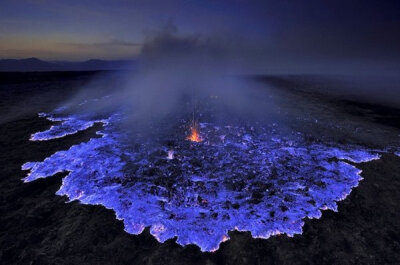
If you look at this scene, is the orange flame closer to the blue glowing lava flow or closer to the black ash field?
the blue glowing lava flow

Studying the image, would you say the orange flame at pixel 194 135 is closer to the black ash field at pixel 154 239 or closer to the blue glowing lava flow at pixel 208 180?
the blue glowing lava flow at pixel 208 180

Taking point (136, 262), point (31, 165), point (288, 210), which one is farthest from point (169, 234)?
point (31, 165)

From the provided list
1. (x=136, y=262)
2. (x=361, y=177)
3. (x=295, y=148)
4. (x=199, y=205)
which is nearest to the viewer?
(x=136, y=262)

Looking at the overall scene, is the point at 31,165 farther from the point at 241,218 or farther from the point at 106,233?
the point at 241,218

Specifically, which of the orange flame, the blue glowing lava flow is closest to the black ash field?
the blue glowing lava flow

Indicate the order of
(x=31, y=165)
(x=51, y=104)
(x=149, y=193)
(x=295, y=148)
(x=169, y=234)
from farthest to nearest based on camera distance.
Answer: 1. (x=51, y=104)
2. (x=295, y=148)
3. (x=31, y=165)
4. (x=149, y=193)
5. (x=169, y=234)

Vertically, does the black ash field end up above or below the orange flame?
below

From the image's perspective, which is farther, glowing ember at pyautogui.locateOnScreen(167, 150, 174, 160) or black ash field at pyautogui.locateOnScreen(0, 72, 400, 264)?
glowing ember at pyautogui.locateOnScreen(167, 150, 174, 160)

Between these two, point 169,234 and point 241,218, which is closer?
point 169,234

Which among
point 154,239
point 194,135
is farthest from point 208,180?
point 194,135
